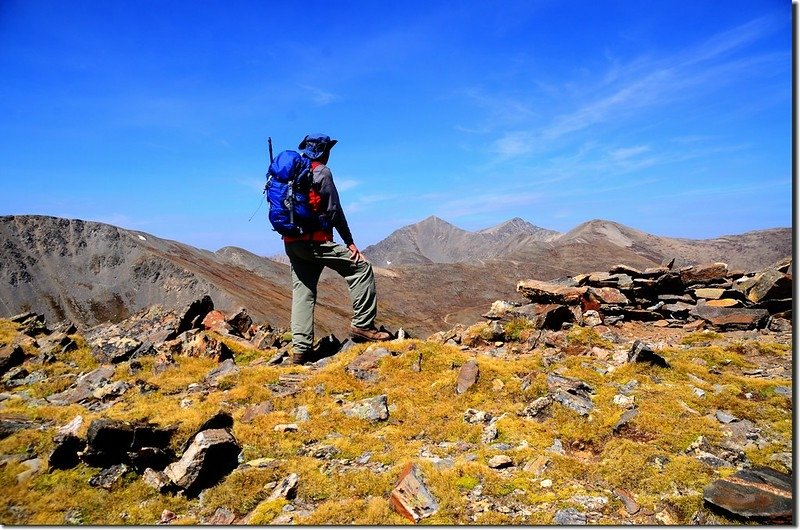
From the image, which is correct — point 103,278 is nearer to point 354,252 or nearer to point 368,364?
point 354,252

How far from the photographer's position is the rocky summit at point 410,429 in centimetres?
447

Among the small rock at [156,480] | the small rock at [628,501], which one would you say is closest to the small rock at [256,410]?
the small rock at [156,480]

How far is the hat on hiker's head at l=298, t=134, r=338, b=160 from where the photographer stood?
8.47 meters

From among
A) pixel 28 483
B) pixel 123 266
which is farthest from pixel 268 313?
pixel 28 483

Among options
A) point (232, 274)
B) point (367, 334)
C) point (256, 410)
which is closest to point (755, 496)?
point (256, 410)

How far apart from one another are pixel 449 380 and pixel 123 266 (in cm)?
4136

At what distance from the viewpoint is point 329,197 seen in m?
8.40

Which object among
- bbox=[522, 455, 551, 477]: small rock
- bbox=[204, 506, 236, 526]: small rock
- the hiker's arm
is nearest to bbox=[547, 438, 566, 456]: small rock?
bbox=[522, 455, 551, 477]: small rock

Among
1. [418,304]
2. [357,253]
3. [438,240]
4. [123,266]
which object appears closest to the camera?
[357,253]

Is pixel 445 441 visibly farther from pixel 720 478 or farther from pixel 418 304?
pixel 418 304

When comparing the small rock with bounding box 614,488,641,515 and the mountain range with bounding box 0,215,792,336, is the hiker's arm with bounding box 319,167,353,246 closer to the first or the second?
the small rock with bounding box 614,488,641,515

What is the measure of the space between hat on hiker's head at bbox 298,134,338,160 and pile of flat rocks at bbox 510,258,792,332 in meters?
5.80

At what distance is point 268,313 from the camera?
34594 mm

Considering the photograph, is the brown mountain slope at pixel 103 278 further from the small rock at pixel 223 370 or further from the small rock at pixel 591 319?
the small rock at pixel 591 319
